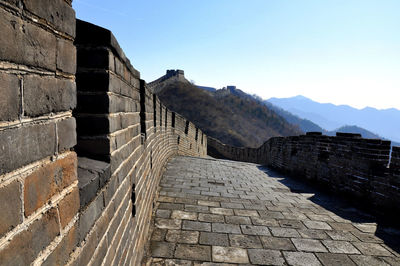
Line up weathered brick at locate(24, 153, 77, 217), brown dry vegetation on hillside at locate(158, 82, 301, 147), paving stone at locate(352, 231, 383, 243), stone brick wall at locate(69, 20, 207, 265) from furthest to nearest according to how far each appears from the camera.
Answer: brown dry vegetation on hillside at locate(158, 82, 301, 147) < paving stone at locate(352, 231, 383, 243) < stone brick wall at locate(69, 20, 207, 265) < weathered brick at locate(24, 153, 77, 217)

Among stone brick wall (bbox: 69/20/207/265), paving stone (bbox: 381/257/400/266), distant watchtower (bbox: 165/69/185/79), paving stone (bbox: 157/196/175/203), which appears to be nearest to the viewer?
stone brick wall (bbox: 69/20/207/265)

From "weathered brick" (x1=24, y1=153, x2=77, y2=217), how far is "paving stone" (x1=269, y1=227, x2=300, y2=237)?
3.09 m

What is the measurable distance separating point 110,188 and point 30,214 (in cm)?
81

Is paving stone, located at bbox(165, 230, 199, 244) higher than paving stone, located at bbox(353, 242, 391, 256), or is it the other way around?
paving stone, located at bbox(165, 230, 199, 244)

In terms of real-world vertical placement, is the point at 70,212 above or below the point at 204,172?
above

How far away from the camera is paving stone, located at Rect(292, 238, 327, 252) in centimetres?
293

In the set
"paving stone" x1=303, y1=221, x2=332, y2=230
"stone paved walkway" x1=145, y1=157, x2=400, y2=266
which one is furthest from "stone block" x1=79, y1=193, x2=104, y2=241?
"paving stone" x1=303, y1=221, x2=332, y2=230

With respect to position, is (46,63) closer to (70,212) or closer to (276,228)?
(70,212)

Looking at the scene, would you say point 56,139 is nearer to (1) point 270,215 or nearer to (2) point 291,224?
(2) point 291,224

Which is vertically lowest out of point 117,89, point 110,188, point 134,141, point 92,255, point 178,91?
point 92,255

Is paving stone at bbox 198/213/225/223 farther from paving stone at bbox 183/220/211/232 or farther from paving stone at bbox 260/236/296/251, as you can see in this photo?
paving stone at bbox 260/236/296/251

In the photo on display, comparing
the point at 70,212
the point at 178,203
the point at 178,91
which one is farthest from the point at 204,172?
the point at 178,91

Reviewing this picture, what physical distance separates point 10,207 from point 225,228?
10.3ft

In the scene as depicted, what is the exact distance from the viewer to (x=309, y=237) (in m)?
3.25
